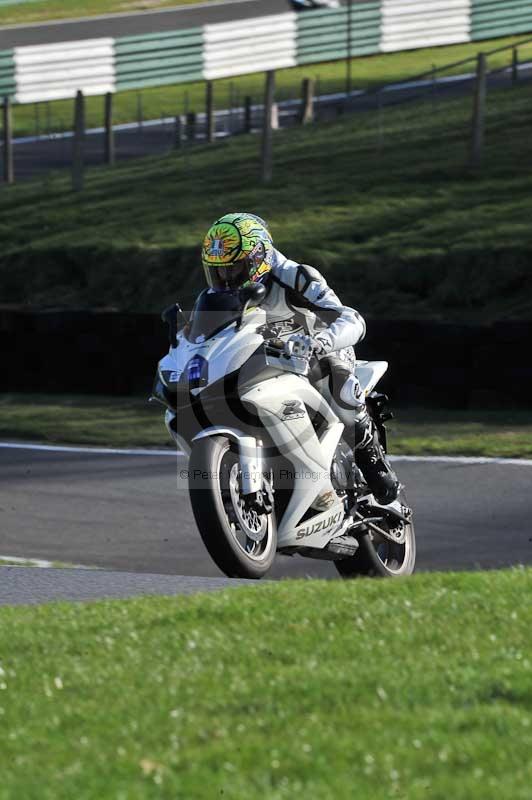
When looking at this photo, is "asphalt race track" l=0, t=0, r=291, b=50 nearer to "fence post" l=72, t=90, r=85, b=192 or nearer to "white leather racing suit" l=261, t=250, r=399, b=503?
"fence post" l=72, t=90, r=85, b=192

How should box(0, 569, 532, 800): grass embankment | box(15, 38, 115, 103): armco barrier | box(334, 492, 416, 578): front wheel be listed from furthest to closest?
1. box(15, 38, 115, 103): armco barrier
2. box(334, 492, 416, 578): front wheel
3. box(0, 569, 532, 800): grass embankment

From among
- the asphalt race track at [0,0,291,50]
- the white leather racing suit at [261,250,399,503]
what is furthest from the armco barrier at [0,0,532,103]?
the white leather racing suit at [261,250,399,503]

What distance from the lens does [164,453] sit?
39.3 ft

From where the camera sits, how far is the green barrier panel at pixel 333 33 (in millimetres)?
33150

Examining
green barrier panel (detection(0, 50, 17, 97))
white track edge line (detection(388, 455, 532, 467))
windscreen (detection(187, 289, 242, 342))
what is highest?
green barrier panel (detection(0, 50, 17, 97))

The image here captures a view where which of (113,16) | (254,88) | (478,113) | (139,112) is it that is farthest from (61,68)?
(478,113)

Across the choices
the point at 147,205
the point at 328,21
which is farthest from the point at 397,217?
the point at 328,21

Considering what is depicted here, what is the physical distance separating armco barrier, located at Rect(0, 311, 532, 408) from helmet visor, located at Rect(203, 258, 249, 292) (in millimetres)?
6257

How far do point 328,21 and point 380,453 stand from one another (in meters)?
27.2

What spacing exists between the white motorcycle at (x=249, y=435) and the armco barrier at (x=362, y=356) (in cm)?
611

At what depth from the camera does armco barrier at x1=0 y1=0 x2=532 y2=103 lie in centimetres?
3033

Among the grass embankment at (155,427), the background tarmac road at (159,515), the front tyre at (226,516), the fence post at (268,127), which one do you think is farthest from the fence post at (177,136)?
the front tyre at (226,516)

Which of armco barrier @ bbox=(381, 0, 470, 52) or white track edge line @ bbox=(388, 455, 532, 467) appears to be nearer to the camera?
white track edge line @ bbox=(388, 455, 532, 467)

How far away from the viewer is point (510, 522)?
29.9ft
